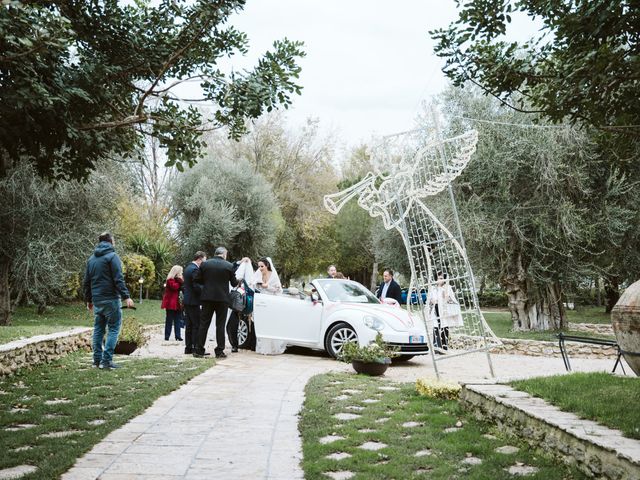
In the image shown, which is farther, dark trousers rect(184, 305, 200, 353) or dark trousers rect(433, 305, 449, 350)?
dark trousers rect(433, 305, 449, 350)

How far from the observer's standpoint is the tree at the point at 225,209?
28.6 meters

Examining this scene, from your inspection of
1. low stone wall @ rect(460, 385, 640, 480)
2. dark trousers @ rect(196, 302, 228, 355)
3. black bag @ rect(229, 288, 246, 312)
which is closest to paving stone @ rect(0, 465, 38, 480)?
low stone wall @ rect(460, 385, 640, 480)

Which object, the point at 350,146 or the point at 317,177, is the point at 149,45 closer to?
the point at 317,177

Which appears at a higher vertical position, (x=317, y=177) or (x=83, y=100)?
(x=317, y=177)

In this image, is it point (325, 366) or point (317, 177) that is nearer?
point (325, 366)

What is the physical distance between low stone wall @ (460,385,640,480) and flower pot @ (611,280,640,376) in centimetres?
79

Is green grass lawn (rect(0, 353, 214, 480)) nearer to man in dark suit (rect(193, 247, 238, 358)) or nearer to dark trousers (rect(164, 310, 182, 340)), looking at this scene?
man in dark suit (rect(193, 247, 238, 358))

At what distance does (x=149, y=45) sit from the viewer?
23.2 feet

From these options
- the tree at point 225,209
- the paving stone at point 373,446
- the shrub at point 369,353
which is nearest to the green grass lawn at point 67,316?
the tree at point 225,209

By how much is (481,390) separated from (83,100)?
5053mm

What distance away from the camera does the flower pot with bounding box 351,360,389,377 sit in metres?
9.23

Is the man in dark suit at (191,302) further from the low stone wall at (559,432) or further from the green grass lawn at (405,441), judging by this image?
the low stone wall at (559,432)

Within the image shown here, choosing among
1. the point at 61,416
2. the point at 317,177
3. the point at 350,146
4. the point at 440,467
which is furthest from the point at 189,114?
the point at 350,146

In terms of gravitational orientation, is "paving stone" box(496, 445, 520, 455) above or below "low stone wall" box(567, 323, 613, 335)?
below
